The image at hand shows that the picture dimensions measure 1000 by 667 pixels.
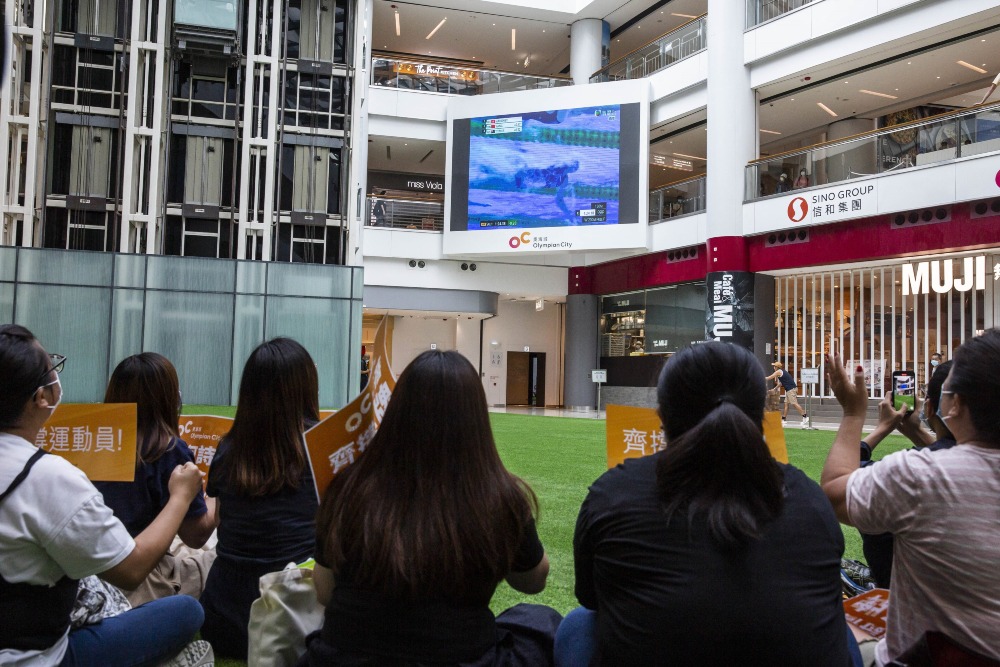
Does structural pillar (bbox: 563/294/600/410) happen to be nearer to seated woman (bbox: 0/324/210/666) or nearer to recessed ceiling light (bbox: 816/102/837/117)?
recessed ceiling light (bbox: 816/102/837/117)

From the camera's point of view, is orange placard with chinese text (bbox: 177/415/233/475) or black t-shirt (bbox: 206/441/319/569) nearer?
black t-shirt (bbox: 206/441/319/569)

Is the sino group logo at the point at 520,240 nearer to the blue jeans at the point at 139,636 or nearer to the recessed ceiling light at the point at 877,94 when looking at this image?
the recessed ceiling light at the point at 877,94

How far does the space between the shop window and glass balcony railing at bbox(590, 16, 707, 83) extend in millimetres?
6538

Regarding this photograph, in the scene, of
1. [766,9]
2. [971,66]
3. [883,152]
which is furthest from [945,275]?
[766,9]

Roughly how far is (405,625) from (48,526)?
727 mm

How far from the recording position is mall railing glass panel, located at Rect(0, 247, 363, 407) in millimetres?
16891

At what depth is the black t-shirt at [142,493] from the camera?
266 cm

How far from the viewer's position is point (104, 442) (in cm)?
249

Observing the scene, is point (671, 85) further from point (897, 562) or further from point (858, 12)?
point (897, 562)

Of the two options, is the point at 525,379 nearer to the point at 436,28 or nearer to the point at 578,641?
the point at 436,28

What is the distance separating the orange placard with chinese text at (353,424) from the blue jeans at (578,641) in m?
0.66

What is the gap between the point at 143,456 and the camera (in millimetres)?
2691

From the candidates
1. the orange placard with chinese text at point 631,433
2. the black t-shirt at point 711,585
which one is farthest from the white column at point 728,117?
the black t-shirt at point 711,585

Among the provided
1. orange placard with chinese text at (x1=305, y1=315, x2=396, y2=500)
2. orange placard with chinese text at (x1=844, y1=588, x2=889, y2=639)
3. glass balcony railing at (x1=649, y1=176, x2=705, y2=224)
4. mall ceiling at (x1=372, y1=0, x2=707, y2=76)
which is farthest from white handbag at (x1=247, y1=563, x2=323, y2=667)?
mall ceiling at (x1=372, y1=0, x2=707, y2=76)
